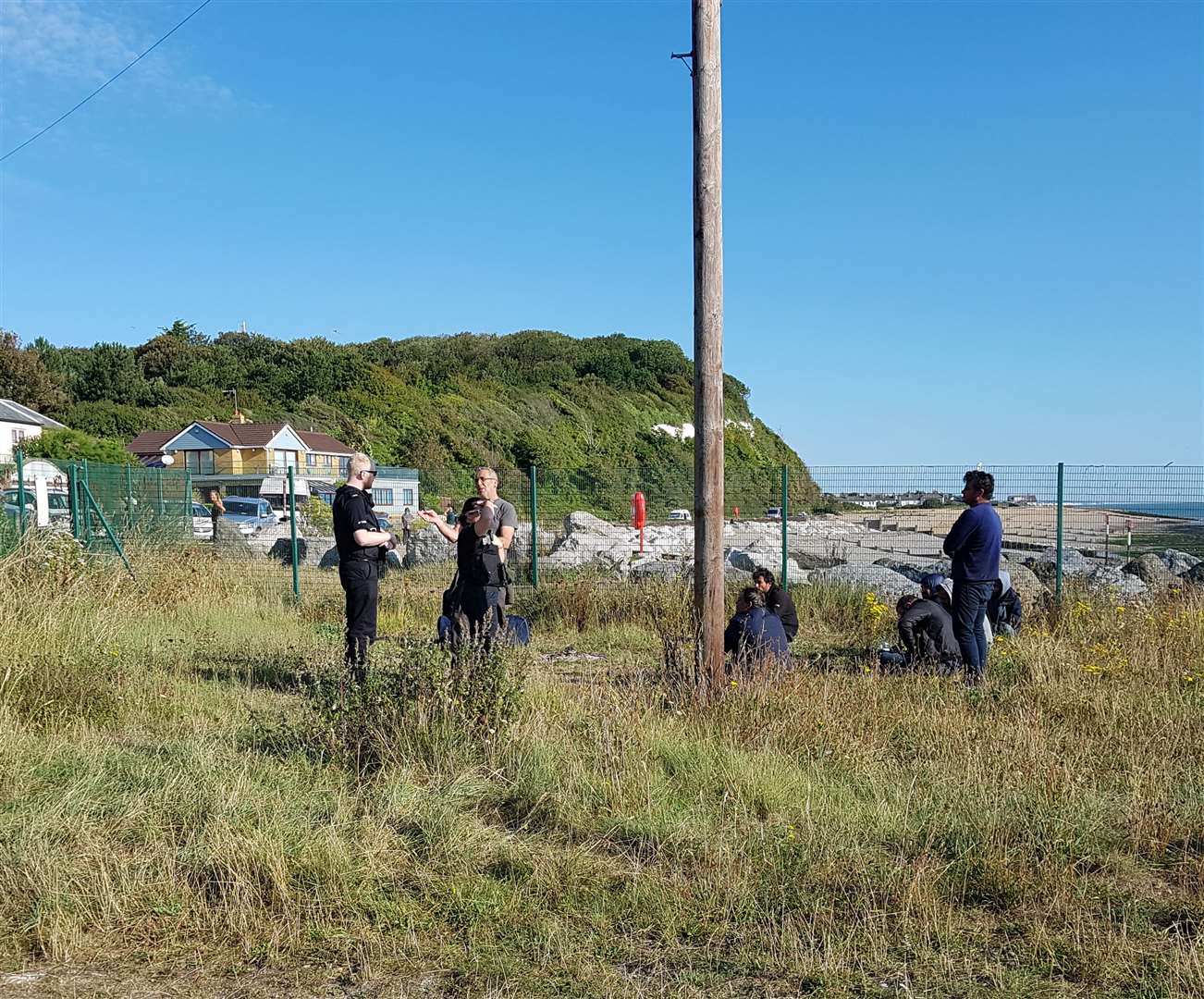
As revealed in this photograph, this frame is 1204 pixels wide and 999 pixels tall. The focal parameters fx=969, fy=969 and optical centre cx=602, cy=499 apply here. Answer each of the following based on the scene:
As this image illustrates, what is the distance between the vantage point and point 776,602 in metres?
7.88

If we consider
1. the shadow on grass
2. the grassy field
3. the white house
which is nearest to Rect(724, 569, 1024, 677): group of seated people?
the grassy field

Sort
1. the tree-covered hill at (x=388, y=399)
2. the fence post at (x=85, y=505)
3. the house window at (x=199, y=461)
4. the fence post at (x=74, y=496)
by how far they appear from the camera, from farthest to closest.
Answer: the tree-covered hill at (x=388, y=399) < the house window at (x=199, y=461) < the fence post at (x=74, y=496) < the fence post at (x=85, y=505)

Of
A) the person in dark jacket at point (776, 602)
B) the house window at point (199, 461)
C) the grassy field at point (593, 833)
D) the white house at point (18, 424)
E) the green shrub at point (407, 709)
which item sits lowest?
the grassy field at point (593, 833)

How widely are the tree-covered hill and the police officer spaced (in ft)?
100

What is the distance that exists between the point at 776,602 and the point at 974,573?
5.09 ft

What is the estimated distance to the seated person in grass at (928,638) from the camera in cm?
716

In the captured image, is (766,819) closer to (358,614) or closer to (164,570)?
(358,614)

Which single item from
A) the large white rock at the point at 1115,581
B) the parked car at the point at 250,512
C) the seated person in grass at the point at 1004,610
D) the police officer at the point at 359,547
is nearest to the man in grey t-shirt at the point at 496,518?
the police officer at the point at 359,547

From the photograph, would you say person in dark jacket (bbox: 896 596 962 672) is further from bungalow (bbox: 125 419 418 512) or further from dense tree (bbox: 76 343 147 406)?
dense tree (bbox: 76 343 147 406)

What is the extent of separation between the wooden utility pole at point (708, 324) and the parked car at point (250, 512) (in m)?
16.0

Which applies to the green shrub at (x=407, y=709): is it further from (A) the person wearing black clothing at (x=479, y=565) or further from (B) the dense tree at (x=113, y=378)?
(B) the dense tree at (x=113, y=378)

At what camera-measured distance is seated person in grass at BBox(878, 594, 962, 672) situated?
7160mm

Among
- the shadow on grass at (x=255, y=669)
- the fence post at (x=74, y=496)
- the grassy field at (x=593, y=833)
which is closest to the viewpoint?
the grassy field at (x=593, y=833)

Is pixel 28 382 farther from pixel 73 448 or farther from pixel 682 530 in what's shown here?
pixel 682 530
